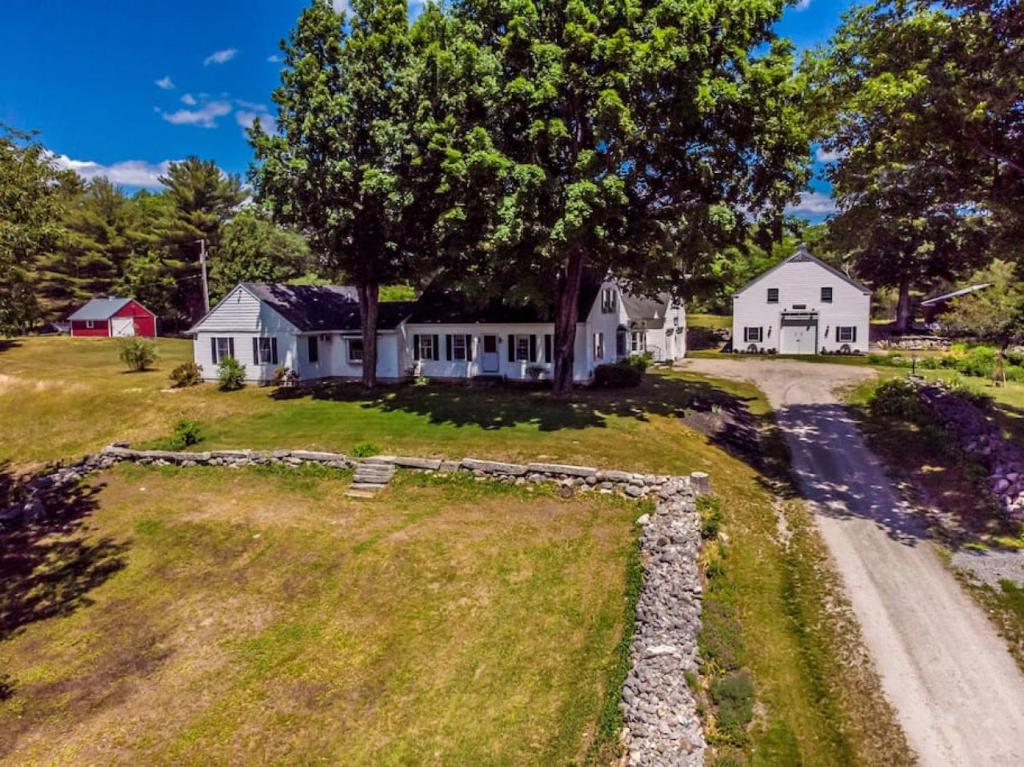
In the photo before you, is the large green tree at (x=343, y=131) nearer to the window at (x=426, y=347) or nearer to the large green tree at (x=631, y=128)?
the large green tree at (x=631, y=128)

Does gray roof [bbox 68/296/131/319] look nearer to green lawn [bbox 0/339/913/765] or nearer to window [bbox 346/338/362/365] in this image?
green lawn [bbox 0/339/913/765]

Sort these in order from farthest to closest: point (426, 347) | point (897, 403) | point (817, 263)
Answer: point (817, 263)
point (426, 347)
point (897, 403)

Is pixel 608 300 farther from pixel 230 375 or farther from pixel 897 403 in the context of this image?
pixel 230 375

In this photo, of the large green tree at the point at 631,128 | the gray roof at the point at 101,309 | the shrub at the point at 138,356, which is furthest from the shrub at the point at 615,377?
the gray roof at the point at 101,309

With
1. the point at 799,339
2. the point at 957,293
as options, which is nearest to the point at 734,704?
the point at 799,339

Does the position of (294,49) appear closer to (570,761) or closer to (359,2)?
(359,2)

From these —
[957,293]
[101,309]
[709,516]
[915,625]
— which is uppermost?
[957,293]
